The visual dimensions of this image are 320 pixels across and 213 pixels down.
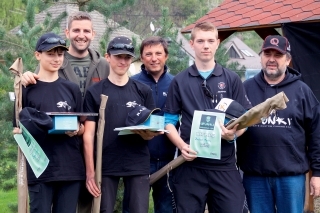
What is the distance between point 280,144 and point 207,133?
717 millimetres

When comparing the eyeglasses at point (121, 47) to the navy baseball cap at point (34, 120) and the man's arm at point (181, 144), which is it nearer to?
the man's arm at point (181, 144)

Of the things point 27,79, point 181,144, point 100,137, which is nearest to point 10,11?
point 27,79

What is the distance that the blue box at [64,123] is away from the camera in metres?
4.66

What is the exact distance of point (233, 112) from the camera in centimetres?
488

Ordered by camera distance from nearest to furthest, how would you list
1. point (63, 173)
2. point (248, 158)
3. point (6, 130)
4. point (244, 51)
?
point (63, 173)
point (248, 158)
point (6, 130)
point (244, 51)

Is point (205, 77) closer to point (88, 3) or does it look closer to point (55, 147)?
point (55, 147)

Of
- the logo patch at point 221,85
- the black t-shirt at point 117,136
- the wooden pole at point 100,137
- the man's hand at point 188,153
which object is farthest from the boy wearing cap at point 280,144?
the wooden pole at point 100,137

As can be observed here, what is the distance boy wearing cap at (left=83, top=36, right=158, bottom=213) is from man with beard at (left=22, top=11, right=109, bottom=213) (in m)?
0.30

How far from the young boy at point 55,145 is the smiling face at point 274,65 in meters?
1.68

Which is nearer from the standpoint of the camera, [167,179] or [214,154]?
[214,154]

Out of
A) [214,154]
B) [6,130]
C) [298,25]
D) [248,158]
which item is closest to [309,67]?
[298,25]

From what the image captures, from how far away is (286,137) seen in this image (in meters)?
5.18

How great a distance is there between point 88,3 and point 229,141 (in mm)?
3100

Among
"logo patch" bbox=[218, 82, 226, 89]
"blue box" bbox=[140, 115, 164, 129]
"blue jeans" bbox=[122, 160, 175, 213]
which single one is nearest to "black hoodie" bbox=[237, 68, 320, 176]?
"logo patch" bbox=[218, 82, 226, 89]
